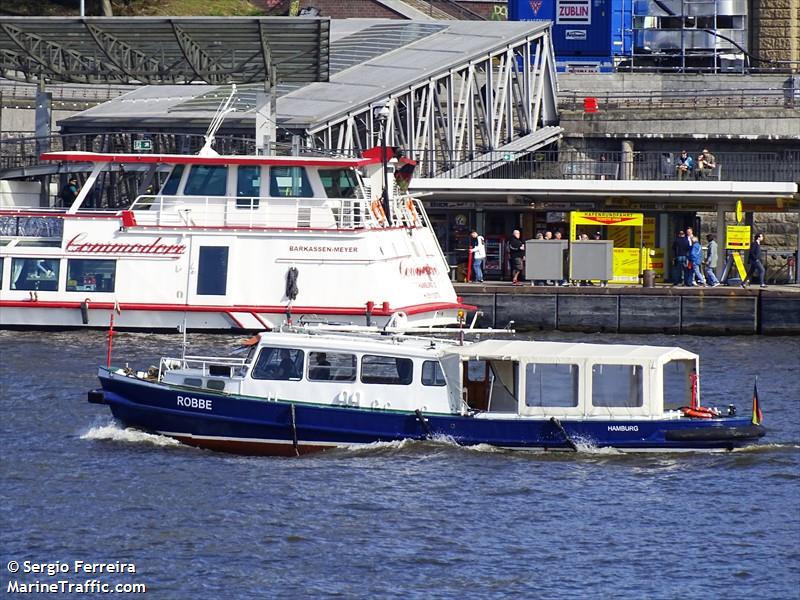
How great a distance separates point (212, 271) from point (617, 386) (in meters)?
16.6

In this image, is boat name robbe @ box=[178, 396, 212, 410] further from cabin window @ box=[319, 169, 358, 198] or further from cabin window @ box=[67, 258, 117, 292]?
cabin window @ box=[319, 169, 358, 198]

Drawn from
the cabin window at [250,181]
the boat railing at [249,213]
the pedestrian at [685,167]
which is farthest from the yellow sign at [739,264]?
the cabin window at [250,181]

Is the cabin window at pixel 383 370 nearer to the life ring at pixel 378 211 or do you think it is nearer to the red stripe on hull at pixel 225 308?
the red stripe on hull at pixel 225 308

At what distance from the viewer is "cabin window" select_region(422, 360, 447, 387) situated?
89.2 ft

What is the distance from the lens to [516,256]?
48062mm

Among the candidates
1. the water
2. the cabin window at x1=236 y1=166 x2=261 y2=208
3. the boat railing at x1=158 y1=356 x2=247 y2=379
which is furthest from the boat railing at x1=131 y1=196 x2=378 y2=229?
the boat railing at x1=158 y1=356 x2=247 y2=379

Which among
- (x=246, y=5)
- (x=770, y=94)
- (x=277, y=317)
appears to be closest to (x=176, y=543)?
(x=277, y=317)

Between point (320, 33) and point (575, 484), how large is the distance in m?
23.9

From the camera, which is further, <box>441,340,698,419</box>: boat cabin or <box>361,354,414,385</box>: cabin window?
<box>361,354,414,385</box>: cabin window

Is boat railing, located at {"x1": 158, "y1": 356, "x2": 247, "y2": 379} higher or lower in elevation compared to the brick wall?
lower

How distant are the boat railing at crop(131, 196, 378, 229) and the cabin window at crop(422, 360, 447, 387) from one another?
14.4 meters

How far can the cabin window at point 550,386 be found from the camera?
88.9ft

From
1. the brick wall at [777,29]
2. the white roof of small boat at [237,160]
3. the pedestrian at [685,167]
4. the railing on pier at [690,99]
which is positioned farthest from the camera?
the brick wall at [777,29]

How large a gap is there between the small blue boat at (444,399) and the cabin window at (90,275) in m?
14.1
